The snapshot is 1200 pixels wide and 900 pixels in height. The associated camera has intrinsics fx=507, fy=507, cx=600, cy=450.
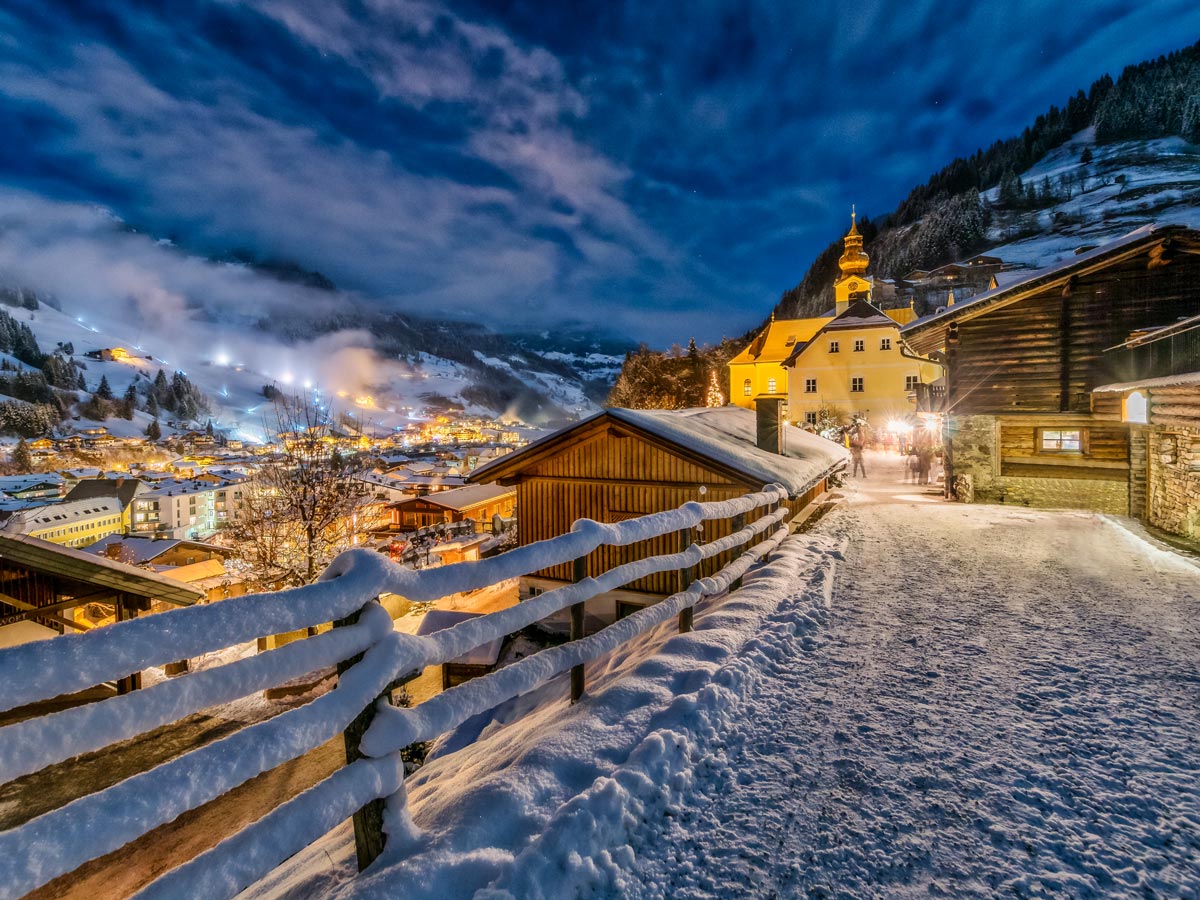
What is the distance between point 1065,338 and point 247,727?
65.2ft

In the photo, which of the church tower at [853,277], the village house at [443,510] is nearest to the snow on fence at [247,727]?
the village house at [443,510]

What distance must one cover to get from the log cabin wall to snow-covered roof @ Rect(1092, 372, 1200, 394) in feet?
24.3

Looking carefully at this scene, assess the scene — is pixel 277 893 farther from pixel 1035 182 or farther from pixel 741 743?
pixel 1035 182

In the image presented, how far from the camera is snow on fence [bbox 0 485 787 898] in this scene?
58.5 inches

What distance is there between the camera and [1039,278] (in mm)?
14383

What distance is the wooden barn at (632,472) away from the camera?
452 inches

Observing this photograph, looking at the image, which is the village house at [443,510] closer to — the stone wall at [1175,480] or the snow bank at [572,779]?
the stone wall at [1175,480]

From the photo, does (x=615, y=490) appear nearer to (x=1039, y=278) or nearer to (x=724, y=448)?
(x=724, y=448)

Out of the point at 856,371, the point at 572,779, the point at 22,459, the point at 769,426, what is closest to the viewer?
the point at 572,779

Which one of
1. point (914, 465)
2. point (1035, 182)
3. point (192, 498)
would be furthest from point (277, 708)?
point (1035, 182)

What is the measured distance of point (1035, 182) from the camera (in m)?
86.0

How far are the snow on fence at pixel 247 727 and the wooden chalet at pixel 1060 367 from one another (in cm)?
1698

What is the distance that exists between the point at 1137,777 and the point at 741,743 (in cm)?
224

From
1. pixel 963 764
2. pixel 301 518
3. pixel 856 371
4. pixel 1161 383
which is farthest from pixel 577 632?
pixel 856 371
